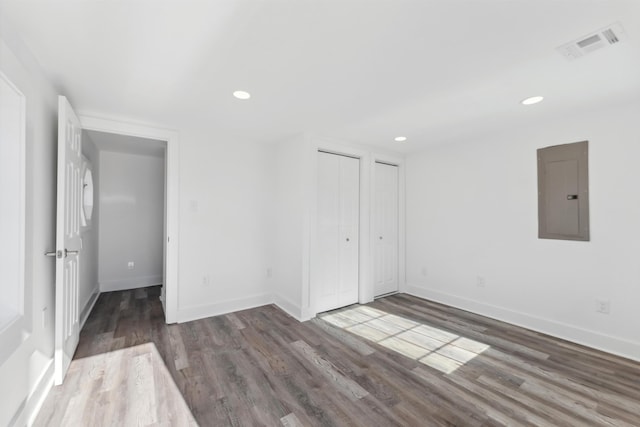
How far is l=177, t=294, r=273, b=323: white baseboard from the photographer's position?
10.4ft

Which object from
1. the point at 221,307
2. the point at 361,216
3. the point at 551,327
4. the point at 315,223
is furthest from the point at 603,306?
the point at 221,307

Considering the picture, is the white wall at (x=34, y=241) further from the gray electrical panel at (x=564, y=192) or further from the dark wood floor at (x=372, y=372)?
the gray electrical panel at (x=564, y=192)

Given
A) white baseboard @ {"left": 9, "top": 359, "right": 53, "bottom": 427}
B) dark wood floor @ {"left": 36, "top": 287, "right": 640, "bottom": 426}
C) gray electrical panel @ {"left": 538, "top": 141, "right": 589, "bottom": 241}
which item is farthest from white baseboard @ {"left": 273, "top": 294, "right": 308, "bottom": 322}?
gray electrical panel @ {"left": 538, "top": 141, "right": 589, "bottom": 241}

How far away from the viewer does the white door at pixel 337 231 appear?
3.48 m

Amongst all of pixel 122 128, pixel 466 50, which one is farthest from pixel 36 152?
pixel 466 50

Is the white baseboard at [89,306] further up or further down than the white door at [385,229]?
further down

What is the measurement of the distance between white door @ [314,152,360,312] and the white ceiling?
0.91 m

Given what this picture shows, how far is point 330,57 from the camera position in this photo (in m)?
1.74

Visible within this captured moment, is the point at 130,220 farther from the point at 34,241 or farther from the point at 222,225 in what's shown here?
the point at 34,241

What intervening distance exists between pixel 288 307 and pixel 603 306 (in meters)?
3.11

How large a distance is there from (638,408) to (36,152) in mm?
4180

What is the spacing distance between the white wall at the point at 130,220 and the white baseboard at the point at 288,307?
94.2 inches

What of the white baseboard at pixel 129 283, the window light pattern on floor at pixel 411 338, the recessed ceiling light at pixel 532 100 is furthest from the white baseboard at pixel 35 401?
the recessed ceiling light at pixel 532 100

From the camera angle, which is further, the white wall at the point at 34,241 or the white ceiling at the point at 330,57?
the white wall at the point at 34,241
